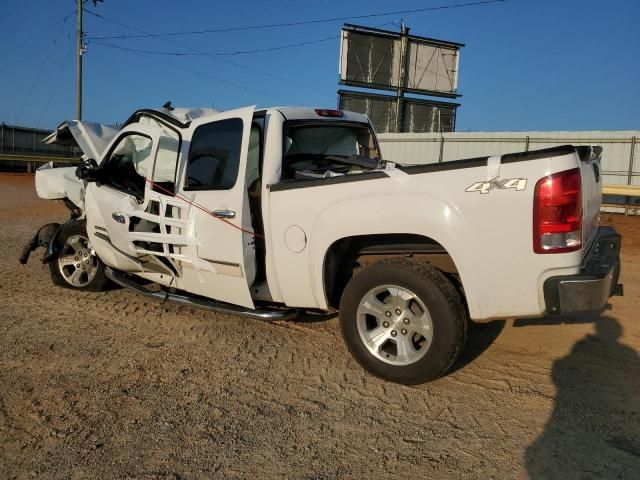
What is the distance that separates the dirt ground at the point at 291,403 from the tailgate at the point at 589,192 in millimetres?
1112

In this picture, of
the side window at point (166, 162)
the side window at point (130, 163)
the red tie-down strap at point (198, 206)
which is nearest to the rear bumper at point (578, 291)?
the red tie-down strap at point (198, 206)

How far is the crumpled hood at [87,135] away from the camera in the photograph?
20.1 feet

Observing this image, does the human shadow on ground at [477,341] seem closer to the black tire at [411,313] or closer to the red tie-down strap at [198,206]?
the black tire at [411,313]

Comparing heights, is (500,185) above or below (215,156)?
below

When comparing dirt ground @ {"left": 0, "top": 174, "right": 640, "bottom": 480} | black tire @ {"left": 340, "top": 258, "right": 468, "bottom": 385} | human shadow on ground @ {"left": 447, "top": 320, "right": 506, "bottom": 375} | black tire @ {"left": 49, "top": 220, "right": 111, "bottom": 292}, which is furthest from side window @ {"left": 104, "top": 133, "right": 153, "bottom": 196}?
human shadow on ground @ {"left": 447, "top": 320, "right": 506, "bottom": 375}

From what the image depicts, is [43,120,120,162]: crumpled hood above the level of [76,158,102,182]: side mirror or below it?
above

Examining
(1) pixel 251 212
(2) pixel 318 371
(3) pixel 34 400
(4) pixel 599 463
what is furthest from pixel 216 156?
(4) pixel 599 463

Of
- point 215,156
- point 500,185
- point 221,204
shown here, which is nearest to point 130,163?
point 215,156

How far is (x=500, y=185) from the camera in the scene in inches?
131

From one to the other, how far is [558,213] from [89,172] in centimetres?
440

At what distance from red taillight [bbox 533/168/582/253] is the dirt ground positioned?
114 centimetres

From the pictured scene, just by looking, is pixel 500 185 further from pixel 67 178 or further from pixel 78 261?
pixel 67 178

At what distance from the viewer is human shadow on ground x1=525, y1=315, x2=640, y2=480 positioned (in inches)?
115

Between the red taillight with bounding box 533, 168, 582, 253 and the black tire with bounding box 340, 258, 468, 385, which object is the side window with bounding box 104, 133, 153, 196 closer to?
the black tire with bounding box 340, 258, 468, 385
